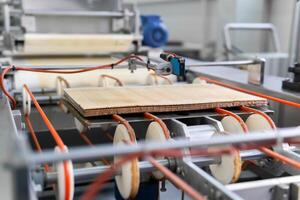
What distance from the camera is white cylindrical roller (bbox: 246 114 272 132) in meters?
1.05

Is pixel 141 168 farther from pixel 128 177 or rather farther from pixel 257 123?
pixel 257 123

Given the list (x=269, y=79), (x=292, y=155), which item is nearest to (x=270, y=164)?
(x=292, y=155)

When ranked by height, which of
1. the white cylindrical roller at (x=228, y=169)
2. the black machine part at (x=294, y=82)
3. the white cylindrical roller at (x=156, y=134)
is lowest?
the white cylindrical roller at (x=228, y=169)

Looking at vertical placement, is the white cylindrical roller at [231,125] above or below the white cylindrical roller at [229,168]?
above

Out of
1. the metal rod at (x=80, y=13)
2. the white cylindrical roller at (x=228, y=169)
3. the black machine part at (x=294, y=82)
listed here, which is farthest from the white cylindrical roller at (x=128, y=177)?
the metal rod at (x=80, y=13)

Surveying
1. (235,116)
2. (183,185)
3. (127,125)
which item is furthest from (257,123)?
(183,185)

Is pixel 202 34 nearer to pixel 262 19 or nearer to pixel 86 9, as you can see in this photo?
pixel 262 19

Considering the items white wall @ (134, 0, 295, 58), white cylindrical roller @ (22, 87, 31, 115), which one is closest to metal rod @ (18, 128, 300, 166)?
white cylindrical roller @ (22, 87, 31, 115)

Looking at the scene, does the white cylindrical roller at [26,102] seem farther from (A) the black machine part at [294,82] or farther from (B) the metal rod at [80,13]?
(B) the metal rod at [80,13]

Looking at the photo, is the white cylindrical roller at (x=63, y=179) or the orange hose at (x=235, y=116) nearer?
the white cylindrical roller at (x=63, y=179)

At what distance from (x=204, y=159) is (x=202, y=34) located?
3751 millimetres

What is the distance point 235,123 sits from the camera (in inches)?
40.9

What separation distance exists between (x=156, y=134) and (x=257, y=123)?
1.03ft

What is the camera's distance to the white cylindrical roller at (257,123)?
1052 mm
